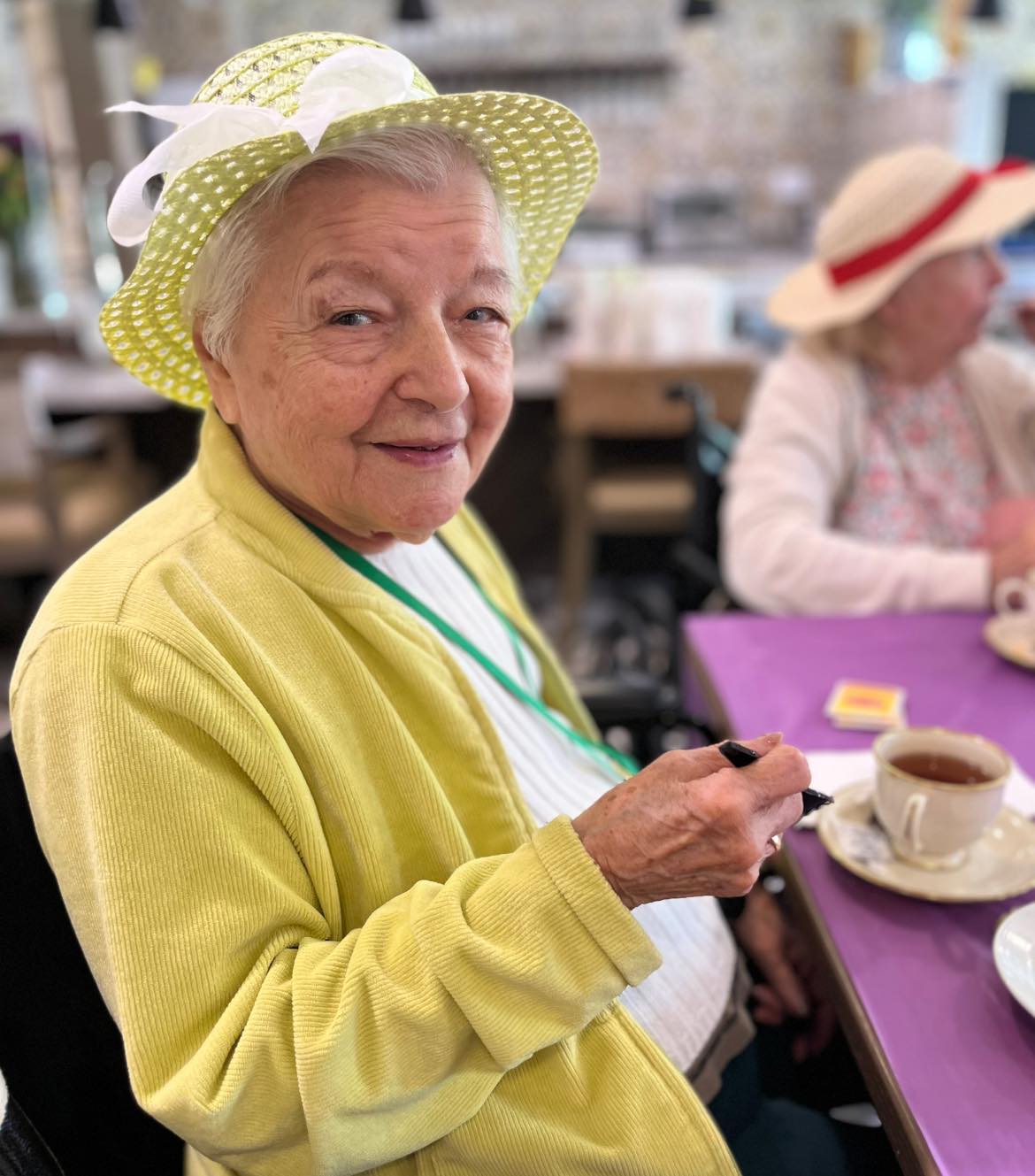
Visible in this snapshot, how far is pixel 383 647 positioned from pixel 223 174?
40 centimetres

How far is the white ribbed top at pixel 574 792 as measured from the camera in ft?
3.08

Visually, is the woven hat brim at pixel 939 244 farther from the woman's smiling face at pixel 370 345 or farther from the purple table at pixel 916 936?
the woman's smiling face at pixel 370 345

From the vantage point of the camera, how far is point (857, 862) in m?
0.96

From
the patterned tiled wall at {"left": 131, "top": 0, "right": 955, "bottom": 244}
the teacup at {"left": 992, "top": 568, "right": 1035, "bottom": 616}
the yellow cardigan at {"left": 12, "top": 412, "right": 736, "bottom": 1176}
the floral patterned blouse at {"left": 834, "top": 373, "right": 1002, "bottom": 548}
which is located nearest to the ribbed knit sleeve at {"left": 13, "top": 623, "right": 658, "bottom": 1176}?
the yellow cardigan at {"left": 12, "top": 412, "right": 736, "bottom": 1176}

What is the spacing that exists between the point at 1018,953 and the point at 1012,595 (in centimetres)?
82

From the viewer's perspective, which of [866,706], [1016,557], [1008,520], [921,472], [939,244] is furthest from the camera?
[921,472]

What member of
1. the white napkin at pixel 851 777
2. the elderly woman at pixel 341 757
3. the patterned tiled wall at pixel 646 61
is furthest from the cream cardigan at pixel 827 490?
the patterned tiled wall at pixel 646 61

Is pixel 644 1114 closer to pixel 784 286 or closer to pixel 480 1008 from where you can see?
pixel 480 1008

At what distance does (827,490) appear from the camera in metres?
1.94

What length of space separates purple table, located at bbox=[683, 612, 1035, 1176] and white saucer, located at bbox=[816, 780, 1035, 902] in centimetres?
2

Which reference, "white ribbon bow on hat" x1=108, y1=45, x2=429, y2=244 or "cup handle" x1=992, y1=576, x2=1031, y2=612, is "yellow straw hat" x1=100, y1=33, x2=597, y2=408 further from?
"cup handle" x1=992, y1=576, x2=1031, y2=612

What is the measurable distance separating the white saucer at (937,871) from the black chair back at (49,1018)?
26.6 inches

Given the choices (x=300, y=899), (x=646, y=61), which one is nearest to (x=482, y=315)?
(x=300, y=899)

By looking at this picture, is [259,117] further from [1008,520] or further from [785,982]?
[1008,520]
